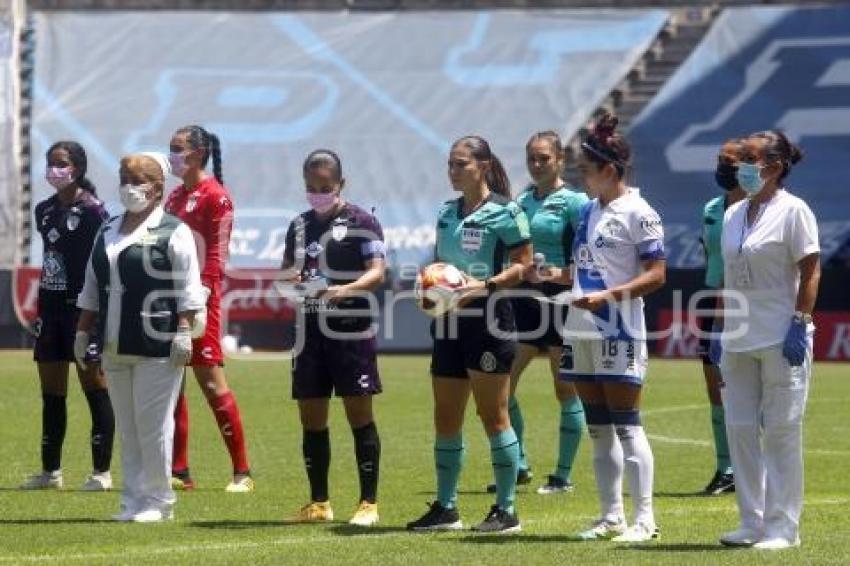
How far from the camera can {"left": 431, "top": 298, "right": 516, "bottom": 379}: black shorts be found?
11.1 metres

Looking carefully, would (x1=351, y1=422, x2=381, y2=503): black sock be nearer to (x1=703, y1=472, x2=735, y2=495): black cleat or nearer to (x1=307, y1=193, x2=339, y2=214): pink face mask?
(x1=307, y1=193, x2=339, y2=214): pink face mask

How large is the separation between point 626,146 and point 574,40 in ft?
103

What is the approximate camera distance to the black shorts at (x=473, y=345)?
11.1 metres

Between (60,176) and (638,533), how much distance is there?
15.8 ft

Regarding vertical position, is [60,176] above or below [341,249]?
above

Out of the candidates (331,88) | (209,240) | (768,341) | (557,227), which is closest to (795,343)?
(768,341)

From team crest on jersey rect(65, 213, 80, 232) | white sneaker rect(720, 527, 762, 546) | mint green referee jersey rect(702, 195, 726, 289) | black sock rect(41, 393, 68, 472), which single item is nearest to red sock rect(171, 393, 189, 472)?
black sock rect(41, 393, 68, 472)

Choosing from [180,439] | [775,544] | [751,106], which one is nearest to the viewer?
[775,544]

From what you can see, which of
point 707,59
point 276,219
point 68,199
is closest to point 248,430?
point 68,199

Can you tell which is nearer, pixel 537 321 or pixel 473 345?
pixel 473 345

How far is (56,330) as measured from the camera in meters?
13.7

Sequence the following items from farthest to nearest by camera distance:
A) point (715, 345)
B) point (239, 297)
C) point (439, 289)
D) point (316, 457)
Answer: point (239, 297)
point (715, 345)
point (316, 457)
point (439, 289)

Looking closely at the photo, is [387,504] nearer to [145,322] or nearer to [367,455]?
[367,455]

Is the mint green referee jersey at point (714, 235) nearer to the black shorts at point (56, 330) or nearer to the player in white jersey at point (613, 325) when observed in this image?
the player in white jersey at point (613, 325)
